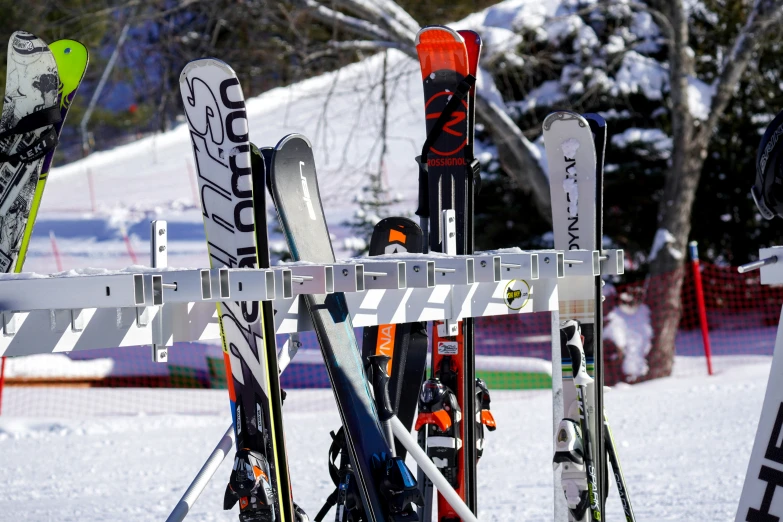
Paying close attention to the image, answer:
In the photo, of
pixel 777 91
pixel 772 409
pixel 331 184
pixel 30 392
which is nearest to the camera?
pixel 772 409

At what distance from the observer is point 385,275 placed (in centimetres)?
197

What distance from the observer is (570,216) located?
293 cm

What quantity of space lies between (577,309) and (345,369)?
0.95 m

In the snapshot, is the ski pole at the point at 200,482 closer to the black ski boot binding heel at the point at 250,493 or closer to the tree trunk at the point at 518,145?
the black ski boot binding heel at the point at 250,493

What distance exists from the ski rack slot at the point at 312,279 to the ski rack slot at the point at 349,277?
0.02 metres

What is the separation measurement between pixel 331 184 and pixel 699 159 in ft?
32.6

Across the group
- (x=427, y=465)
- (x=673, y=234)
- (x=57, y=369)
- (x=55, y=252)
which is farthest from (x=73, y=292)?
(x=55, y=252)

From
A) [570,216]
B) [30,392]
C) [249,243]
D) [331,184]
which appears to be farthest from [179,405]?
[331,184]

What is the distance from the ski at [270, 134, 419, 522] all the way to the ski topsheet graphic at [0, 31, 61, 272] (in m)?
0.64

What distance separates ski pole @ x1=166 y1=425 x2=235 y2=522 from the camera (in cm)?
199

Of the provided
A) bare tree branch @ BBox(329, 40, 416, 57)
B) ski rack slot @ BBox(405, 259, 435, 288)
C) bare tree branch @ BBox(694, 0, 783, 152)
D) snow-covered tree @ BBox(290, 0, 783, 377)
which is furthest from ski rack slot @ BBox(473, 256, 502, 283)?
bare tree branch @ BBox(694, 0, 783, 152)

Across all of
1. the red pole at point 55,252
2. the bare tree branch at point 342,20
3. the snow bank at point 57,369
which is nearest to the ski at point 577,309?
the bare tree branch at point 342,20

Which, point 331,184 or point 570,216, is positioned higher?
point 331,184

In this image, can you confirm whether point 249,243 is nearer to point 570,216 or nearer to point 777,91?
point 570,216
